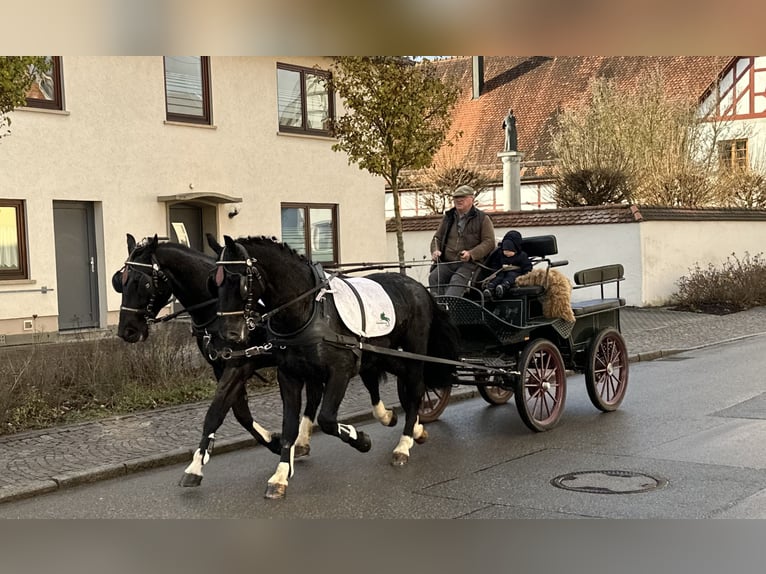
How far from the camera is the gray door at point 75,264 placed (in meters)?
16.0

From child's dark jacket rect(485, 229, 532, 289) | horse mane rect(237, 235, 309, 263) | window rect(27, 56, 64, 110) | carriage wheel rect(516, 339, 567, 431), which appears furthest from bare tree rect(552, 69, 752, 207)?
horse mane rect(237, 235, 309, 263)

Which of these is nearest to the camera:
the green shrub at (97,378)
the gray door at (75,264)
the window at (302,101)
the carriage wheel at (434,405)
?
the green shrub at (97,378)

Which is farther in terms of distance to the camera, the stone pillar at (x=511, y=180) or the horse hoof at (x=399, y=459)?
the stone pillar at (x=511, y=180)

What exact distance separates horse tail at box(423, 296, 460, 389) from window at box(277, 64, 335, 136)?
12.6 m

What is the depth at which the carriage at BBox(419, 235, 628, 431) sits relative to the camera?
7898 millimetres

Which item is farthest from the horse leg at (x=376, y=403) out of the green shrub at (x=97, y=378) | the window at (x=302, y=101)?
the window at (x=302, y=101)

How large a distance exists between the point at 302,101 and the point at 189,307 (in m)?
14.1

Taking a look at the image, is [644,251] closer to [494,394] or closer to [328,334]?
[494,394]

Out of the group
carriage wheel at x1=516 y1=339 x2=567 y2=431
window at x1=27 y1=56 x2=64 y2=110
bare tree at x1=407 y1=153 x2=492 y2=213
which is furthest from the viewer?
bare tree at x1=407 y1=153 x2=492 y2=213

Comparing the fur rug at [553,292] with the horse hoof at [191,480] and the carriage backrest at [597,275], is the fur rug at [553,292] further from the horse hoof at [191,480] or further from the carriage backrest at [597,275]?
the horse hoof at [191,480]

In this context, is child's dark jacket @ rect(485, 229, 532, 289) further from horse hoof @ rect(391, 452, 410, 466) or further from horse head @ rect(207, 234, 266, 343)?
horse head @ rect(207, 234, 266, 343)

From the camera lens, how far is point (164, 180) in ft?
56.3

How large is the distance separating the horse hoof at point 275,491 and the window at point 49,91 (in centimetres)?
1167
